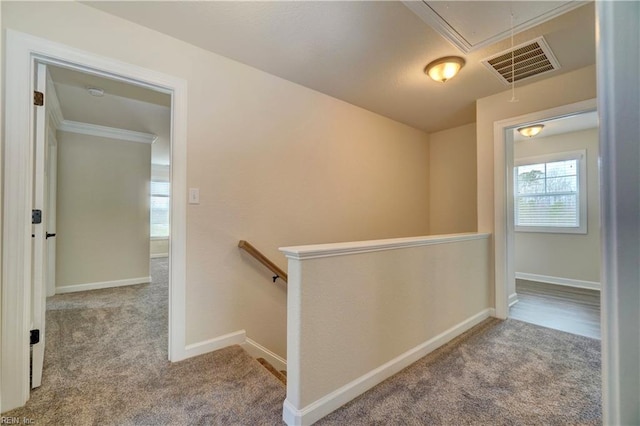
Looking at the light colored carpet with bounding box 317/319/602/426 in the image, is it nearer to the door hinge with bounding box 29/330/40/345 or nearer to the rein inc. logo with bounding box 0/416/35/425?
the rein inc. logo with bounding box 0/416/35/425

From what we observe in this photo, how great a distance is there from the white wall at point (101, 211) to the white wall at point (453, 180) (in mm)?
4580

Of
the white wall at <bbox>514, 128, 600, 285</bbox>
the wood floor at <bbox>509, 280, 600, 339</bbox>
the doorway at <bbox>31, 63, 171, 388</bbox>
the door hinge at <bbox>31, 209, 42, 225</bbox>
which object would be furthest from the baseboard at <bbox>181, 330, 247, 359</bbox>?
the white wall at <bbox>514, 128, 600, 285</bbox>

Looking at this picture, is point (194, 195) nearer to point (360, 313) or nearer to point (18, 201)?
point (18, 201)

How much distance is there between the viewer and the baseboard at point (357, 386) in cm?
147

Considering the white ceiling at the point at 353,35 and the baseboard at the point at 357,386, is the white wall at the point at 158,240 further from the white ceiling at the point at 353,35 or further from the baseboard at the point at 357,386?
the baseboard at the point at 357,386

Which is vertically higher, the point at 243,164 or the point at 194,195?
the point at 243,164

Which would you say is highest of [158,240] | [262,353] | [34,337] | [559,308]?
[158,240]

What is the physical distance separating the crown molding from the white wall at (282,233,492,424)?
13.6 ft

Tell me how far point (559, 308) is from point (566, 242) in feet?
5.41

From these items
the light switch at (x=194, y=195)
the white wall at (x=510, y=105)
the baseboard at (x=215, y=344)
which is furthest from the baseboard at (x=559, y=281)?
the light switch at (x=194, y=195)

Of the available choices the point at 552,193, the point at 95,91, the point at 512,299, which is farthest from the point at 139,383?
the point at 552,193

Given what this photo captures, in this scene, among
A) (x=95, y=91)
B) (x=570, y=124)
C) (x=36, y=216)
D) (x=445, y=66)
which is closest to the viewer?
(x=36, y=216)

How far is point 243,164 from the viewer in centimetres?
240

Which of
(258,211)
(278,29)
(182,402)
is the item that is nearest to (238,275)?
(258,211)
